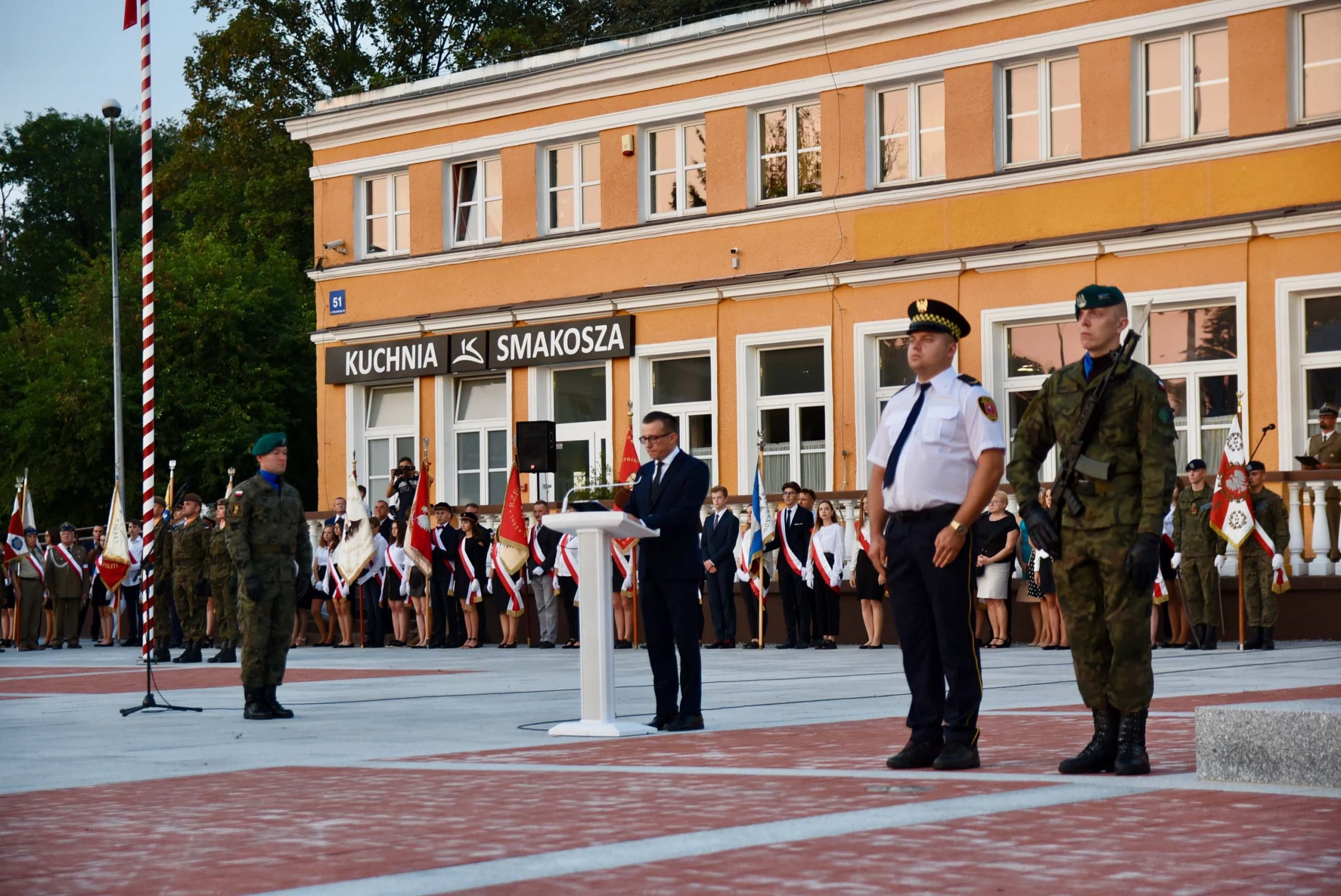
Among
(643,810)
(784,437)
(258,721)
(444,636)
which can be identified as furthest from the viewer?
(784,437)

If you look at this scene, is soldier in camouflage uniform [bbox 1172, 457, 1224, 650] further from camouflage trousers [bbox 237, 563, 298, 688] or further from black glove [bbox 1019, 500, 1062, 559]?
black glove [bbox 1019, 500, 1062, 559]

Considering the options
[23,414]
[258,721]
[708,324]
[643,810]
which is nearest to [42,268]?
[23,414]

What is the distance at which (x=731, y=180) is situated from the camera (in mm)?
32469

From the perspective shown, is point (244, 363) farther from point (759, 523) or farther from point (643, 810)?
point (643, 810)

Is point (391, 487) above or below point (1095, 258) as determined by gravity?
below

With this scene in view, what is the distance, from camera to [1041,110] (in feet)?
95.7

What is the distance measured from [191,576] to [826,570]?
813cm

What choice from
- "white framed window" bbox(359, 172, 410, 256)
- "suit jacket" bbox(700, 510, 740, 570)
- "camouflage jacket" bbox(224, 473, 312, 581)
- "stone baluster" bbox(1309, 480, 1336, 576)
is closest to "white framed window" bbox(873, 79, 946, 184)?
"suit jacket" bbox(700, 510, 740, 570)

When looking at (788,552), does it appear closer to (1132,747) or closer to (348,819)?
(1132,747)

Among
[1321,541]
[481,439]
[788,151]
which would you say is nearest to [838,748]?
[1321,541]

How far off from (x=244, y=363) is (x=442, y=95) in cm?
1555

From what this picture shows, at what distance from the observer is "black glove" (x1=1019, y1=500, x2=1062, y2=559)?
28.4ft

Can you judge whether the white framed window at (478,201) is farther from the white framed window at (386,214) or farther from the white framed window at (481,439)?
the white framed window at (481,439)

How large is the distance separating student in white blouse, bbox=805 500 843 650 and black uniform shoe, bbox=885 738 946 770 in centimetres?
1601
